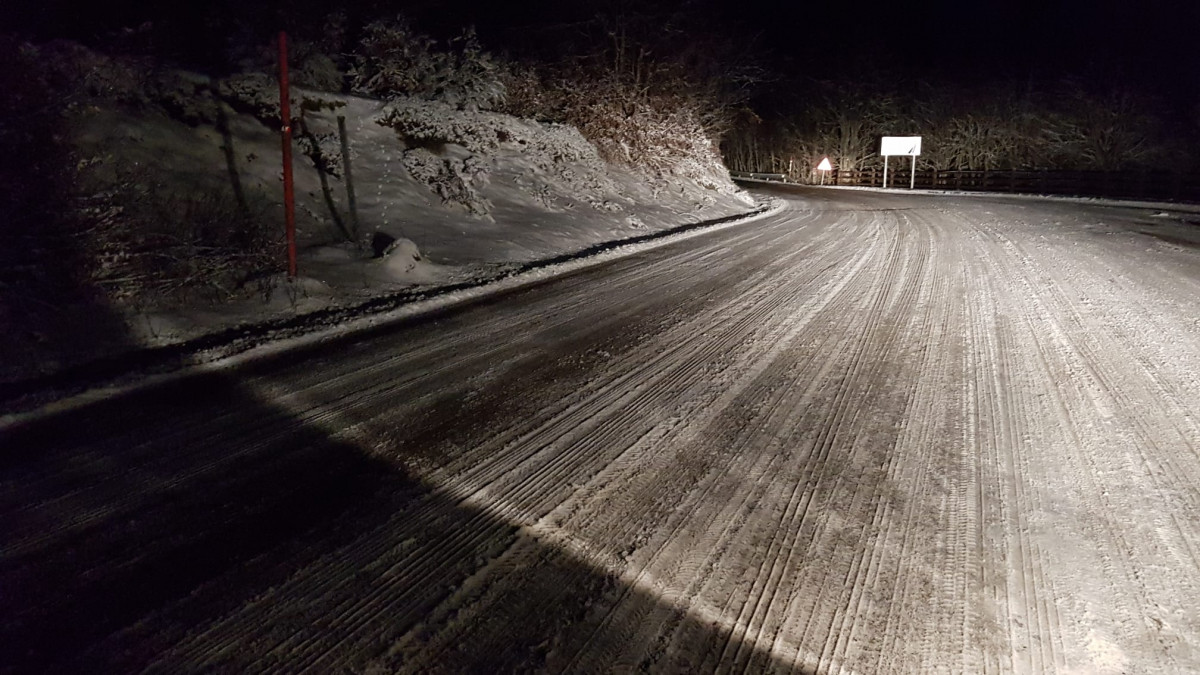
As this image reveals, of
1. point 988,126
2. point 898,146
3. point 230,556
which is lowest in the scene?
point 230,556

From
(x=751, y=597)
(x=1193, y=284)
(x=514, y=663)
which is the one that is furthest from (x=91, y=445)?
(x=1193, y=284)

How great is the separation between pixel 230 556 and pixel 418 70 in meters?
14.8

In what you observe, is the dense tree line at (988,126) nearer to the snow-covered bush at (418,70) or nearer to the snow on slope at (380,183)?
the snow-covered bush at (418,70)

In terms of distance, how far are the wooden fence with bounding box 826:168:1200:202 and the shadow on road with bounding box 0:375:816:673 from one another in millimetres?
32552

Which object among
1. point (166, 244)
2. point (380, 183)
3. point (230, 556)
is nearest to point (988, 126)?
point (380, 183)

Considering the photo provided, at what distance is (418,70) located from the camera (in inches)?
617

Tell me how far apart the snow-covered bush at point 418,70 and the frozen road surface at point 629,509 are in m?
10.9

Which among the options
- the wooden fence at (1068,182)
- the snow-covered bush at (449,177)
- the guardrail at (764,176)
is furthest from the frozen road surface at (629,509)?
the guardrail at (764,176)

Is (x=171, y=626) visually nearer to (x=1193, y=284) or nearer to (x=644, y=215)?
(x=1193, y=284)

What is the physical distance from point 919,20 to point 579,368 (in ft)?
186

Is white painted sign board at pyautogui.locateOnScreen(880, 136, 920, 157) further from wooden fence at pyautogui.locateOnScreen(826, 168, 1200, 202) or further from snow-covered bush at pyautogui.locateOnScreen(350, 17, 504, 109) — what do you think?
snow-covered bush at pyautogui.locateOnScreen(350, 17, 504, 109)

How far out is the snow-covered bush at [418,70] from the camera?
604 inches

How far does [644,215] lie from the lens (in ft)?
55.4

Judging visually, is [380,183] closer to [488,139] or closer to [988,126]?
[488,139]
